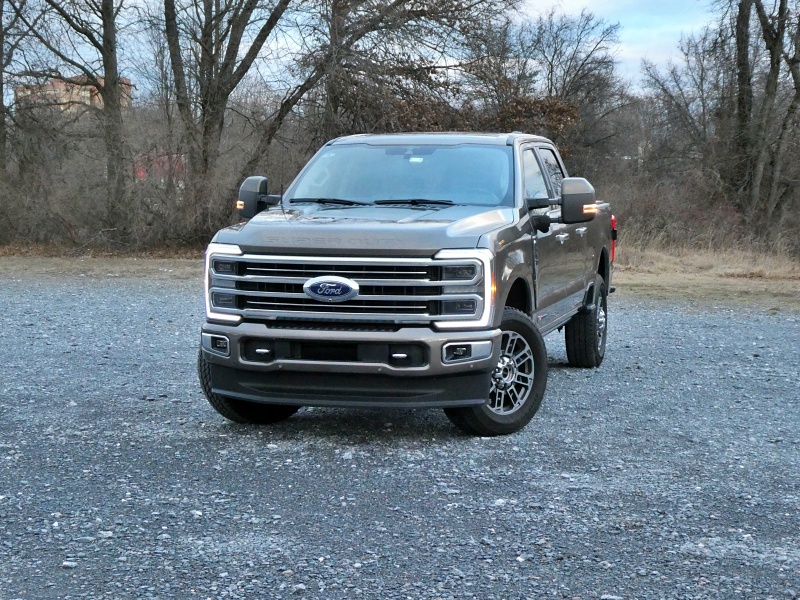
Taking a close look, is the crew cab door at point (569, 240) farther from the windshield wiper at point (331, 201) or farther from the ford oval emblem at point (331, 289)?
the ford oval emblem at point (331, 289)

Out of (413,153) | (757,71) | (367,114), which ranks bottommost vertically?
(413,153)

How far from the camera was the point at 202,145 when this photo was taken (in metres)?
24.1

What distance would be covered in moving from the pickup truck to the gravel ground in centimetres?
35

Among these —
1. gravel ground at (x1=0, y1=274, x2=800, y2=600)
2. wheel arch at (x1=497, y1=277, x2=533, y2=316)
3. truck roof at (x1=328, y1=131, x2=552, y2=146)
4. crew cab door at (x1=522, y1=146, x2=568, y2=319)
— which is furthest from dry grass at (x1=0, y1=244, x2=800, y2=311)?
wheel arch at (x1=497, y1=277, x2=533, y2=316)

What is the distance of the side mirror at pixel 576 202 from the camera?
7391mm

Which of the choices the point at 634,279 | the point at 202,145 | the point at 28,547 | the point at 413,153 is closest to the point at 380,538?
the point at 28,547

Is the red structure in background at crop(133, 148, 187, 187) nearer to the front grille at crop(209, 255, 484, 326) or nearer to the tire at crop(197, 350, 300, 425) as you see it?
the tire at crop(197, 350, 300, 425)

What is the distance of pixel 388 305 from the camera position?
6.29 meters

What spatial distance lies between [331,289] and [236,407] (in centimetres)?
123

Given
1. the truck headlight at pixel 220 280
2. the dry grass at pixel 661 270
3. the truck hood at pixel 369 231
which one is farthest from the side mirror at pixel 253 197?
the dry grass at pixel 661 270

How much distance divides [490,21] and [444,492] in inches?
818

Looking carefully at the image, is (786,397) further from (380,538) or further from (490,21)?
(490,21)

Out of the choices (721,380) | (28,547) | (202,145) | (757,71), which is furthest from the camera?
(757,71)

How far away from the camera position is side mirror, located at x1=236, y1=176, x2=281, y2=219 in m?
7.77
